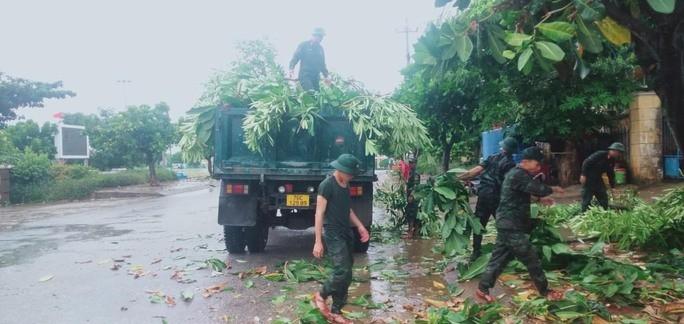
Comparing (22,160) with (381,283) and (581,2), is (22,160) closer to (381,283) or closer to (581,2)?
(381,283)

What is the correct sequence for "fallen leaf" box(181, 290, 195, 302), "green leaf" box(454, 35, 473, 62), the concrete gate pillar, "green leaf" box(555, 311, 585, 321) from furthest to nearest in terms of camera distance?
the concrete gate pillar → "fallen leaf" box(181, 290, 195, 302) → "green leaf" box(555, 311, 585, 321) → "green leaf" box(454, 35, 473, 62)

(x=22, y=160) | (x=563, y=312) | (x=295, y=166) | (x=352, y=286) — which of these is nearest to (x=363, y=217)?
(x=295, y=166)

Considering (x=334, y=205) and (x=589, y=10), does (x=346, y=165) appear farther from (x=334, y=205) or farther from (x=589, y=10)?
(x=589, y=10)

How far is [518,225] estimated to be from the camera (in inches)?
191

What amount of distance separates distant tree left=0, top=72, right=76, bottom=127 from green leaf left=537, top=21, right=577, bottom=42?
21.9 m

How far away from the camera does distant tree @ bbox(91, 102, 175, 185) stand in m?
25.2

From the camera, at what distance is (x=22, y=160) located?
20.8 meters

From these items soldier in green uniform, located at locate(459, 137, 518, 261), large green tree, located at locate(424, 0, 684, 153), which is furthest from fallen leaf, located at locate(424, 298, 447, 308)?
large green tree, located at locate(424, 0, 684, 153)

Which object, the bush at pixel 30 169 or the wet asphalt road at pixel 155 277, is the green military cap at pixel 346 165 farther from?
the bush at pixel 30 169

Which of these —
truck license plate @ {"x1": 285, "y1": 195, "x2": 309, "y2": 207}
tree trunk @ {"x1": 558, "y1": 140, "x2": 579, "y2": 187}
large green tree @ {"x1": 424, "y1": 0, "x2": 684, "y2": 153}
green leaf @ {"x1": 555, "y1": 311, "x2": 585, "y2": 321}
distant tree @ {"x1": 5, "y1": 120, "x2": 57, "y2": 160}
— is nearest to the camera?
large green tree @ {"x1": 424, "y1": 0, "x2": 684, "y2": 153}

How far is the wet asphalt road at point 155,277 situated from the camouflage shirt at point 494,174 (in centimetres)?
111

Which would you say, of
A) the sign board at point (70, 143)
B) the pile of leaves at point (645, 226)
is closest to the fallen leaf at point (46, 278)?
the pile of leaves at point (645, 226)

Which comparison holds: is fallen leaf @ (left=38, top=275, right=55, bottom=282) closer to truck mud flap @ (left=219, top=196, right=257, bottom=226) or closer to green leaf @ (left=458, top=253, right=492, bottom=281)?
truck mud flap @ (left=219, top=196, right=257, bottom=226)

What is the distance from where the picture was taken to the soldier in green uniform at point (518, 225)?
475cm
